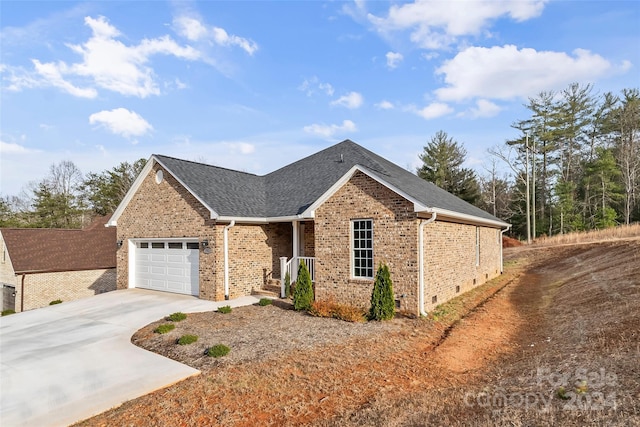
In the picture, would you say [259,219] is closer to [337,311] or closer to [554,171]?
[337,311]

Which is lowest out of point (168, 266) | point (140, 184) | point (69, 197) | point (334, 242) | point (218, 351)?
point (218, 351)

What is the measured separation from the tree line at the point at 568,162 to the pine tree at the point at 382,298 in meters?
29.7

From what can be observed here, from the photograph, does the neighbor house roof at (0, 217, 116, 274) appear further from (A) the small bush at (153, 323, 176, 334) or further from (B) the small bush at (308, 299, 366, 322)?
(B) the small bush at (308, 299, 366, 322)


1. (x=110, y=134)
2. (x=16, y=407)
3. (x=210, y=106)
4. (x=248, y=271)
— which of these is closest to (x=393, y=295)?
(x=248, y=271)

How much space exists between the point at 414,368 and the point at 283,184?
39.4 ft

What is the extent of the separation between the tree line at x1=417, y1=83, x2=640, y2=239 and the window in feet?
96.0

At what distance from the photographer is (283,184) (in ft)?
56.6

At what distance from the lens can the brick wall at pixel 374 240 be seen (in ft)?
32.8

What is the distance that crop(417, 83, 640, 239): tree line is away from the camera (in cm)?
3394

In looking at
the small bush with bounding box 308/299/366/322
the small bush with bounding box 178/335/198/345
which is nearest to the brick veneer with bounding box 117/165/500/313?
the small bush with bounding box 308/299/366/322

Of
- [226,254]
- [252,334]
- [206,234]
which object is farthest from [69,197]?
[252,334]

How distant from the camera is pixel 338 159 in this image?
56.0ft

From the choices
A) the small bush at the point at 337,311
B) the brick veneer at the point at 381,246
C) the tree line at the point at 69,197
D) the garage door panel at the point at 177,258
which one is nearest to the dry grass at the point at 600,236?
the brick veneer at the point at 381,246

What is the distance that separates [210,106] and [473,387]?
1900cm
